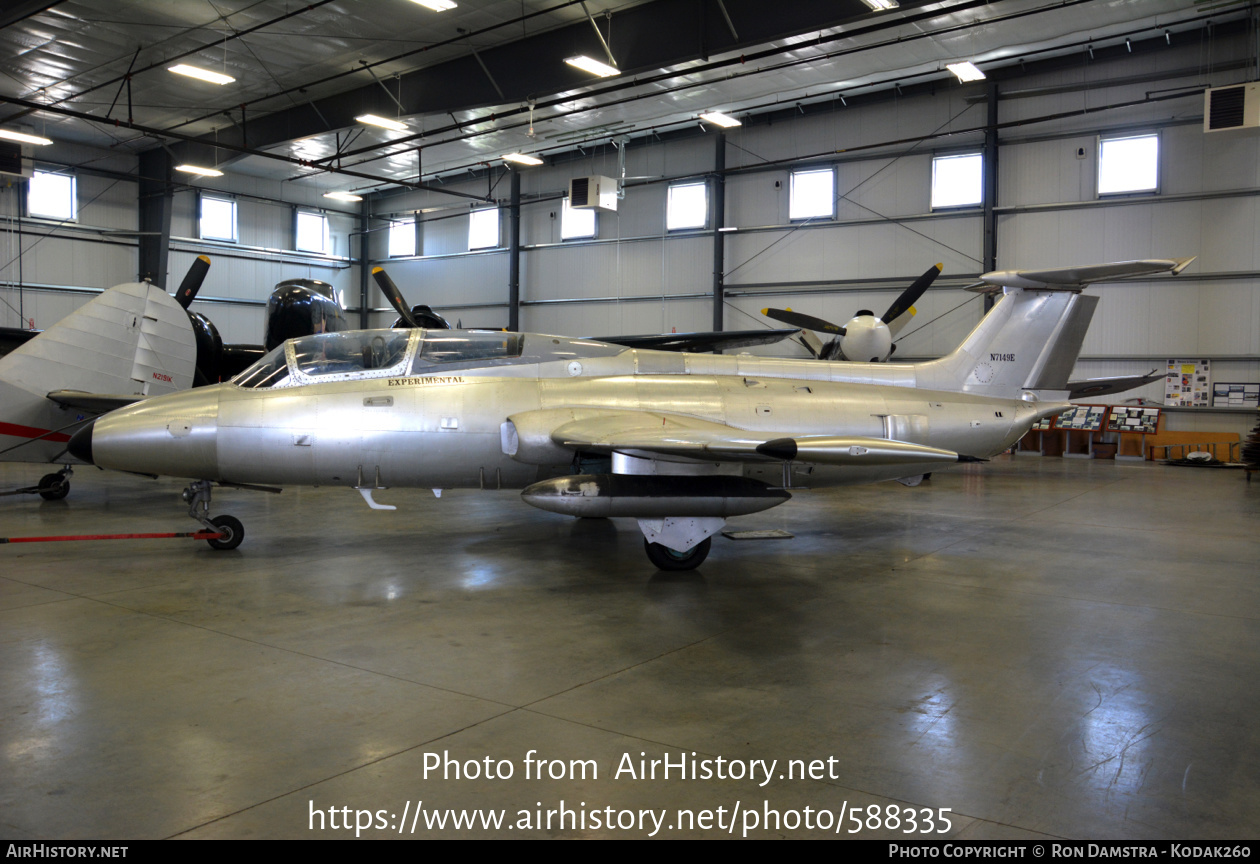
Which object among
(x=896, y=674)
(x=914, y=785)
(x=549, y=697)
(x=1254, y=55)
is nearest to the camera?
(x=914, y=785)

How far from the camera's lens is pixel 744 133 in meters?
24.2

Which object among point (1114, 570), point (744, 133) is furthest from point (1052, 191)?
point (1114, 570)

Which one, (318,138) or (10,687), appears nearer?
(10,687)

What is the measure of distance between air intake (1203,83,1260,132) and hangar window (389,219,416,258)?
87.5 ft

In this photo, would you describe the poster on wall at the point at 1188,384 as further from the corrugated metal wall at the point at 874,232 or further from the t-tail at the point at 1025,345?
the t-tail at the point at 1025,345

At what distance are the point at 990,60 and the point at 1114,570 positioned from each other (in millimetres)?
15860

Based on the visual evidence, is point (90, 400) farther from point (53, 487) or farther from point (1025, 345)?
point (1025, 345)

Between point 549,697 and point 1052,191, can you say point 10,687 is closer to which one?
point 549,697

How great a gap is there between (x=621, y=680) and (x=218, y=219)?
31.1m

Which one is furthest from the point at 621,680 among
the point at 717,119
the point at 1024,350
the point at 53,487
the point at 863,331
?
the point at 717,119

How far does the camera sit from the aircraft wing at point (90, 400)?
10.2 metres

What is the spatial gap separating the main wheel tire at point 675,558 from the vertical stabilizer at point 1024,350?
363 cm

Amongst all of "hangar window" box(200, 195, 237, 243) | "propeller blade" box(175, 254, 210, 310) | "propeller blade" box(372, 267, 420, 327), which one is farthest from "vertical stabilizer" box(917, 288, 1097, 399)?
"hangar window" box(200, 195, 237, 243)

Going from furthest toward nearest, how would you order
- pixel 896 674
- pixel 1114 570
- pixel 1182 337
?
pixel 1182 337 < pixel 1114 570 < pixel 896 674
